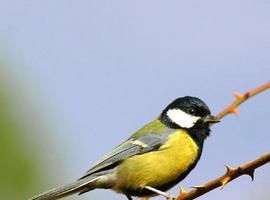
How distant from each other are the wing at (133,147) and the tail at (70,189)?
14 centimetres

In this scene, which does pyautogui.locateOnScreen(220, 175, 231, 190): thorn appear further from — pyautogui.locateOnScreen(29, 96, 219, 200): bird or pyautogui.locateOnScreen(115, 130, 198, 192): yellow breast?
pyautogui.locateOnScreen(115, 130, 198, 192): yellow breast

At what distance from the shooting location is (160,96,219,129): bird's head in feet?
18.4

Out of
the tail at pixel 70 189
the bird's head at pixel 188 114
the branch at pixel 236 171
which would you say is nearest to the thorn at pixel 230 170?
the branch at pixel 236 171

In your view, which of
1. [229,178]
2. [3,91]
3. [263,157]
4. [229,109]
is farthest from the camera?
[3,91]

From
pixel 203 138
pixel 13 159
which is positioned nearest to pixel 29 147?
pixel 13 159

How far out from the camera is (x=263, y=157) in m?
2.61

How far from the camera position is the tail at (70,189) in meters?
4.21

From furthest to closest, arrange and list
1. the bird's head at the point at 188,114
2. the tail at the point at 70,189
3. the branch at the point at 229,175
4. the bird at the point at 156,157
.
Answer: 1. the bird's head at the point at 188,114
2. the bird at the point at 156,157
3. the tail at the point at 70,189
4. the branch at the point at 229,175

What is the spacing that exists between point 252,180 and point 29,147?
40.7ft

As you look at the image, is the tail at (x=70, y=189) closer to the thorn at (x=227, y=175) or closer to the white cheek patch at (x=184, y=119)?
the white cheek patch at (x=184, y=119)

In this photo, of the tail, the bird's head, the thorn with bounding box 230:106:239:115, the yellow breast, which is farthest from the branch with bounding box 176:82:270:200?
the bird's head

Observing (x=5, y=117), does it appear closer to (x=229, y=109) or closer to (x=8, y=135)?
(x=8, y=135)

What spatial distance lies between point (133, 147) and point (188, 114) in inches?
22.1

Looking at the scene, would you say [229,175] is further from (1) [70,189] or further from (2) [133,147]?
(2) [133,147]
